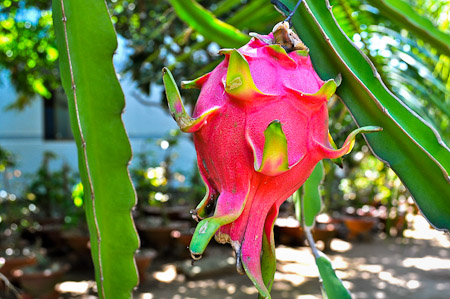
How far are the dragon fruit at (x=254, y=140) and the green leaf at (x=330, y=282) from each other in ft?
0.42

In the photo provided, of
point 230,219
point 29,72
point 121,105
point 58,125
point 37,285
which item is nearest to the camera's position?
point 230,219

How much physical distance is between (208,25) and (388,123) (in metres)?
0.34

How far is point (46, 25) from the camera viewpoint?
2.97 meters

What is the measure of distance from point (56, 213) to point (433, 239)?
3.66 metres

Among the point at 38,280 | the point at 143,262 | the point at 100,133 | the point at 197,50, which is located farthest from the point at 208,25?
the point at 143,262

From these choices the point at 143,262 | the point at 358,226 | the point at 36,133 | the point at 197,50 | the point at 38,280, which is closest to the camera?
the point at 197,50

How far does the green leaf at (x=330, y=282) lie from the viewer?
1.40 feet

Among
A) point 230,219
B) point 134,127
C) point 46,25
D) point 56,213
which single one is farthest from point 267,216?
point 134,127

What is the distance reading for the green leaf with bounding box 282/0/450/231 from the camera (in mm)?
364

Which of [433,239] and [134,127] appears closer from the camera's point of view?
[433,239]

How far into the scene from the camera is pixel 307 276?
328 cm

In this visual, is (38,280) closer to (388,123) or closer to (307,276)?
(307,276)

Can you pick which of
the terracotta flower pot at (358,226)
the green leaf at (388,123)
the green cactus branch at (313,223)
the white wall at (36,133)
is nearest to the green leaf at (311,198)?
the green cactus branch at (313,223)

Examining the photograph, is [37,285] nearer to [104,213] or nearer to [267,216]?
[104,213]
